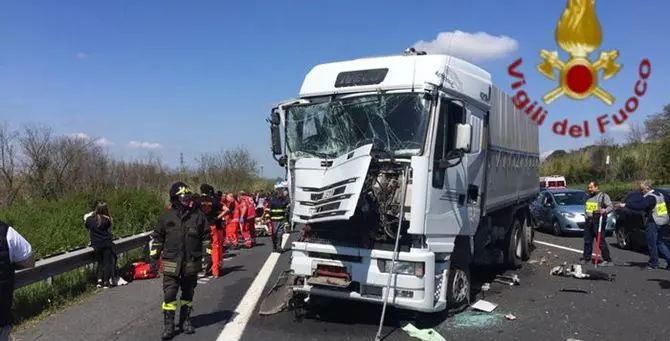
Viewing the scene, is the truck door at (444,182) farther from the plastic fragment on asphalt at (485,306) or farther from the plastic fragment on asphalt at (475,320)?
the plastic fragment on asphalt at (485,306)

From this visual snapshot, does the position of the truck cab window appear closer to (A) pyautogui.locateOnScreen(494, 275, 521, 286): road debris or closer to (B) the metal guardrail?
(A) pyautogui.locateOnScreen(494, 275, 521, 286): road debris

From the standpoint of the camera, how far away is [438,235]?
7148mm

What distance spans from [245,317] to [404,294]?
220cm

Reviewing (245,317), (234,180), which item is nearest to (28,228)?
(245,317)

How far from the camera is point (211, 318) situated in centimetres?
782

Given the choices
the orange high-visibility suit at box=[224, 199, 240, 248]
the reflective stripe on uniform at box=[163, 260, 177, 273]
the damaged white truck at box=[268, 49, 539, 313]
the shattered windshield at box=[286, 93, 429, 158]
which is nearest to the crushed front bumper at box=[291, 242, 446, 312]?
the damaged white truck at box=[268, 49, 539, 313]

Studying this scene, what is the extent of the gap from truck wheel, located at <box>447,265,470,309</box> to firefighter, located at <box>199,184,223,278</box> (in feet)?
16.9

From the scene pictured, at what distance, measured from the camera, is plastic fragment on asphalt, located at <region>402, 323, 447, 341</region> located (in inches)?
261

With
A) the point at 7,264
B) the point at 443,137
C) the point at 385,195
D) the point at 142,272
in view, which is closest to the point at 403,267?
the point at 385,195

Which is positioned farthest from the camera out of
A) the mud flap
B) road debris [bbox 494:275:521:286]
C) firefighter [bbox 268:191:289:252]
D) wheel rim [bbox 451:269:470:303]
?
firefighter [bbox 268:191:289:252]

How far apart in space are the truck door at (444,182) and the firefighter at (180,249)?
2.70 m

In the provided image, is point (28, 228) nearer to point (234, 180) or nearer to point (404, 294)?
point (404, 294)

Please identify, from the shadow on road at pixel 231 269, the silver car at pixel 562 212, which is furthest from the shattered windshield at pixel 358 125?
the silver car at pixel 562 212

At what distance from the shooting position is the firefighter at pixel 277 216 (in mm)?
16047
